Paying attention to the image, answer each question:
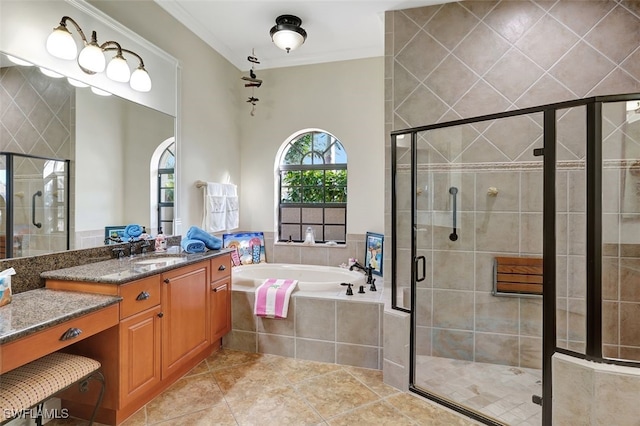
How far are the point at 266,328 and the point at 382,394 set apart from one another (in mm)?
1070

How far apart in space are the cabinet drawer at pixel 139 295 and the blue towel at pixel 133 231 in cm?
63

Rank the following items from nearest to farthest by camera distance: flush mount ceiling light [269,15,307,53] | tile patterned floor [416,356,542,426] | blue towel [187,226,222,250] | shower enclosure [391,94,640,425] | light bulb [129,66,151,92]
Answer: shower enclosure [391,94,640,425], tile patterned floor [416,356,542,426], light bulb [129,66,151,92], blue towel [187,226,222,250], flush mount ceiling light [269,15,307,53]

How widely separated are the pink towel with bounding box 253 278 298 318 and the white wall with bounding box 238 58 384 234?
4.22 feet

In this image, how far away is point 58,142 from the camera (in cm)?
193

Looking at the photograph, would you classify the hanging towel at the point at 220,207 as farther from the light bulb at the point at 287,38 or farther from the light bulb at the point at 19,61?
the light bulb at the point at 19,61

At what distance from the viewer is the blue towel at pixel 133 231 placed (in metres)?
2.41

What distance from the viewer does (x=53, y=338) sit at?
1388 millimetres

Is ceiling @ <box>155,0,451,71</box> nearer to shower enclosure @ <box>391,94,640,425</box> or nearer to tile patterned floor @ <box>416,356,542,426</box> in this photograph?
shower enclosure @ <box>391,94,640,425</box>

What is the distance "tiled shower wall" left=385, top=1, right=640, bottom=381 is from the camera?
234 centimetres

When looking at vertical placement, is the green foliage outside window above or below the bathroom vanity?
above

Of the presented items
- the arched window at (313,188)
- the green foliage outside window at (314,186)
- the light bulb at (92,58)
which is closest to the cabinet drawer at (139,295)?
the light bulb at (92,58)

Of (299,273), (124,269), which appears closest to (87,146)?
(124,269)

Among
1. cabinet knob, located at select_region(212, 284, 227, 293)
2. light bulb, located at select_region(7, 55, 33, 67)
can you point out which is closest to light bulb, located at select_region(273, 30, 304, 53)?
light bulb, located at select_region(7, 55, 33, 67)

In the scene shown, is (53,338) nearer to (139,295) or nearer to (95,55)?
(139,295)
